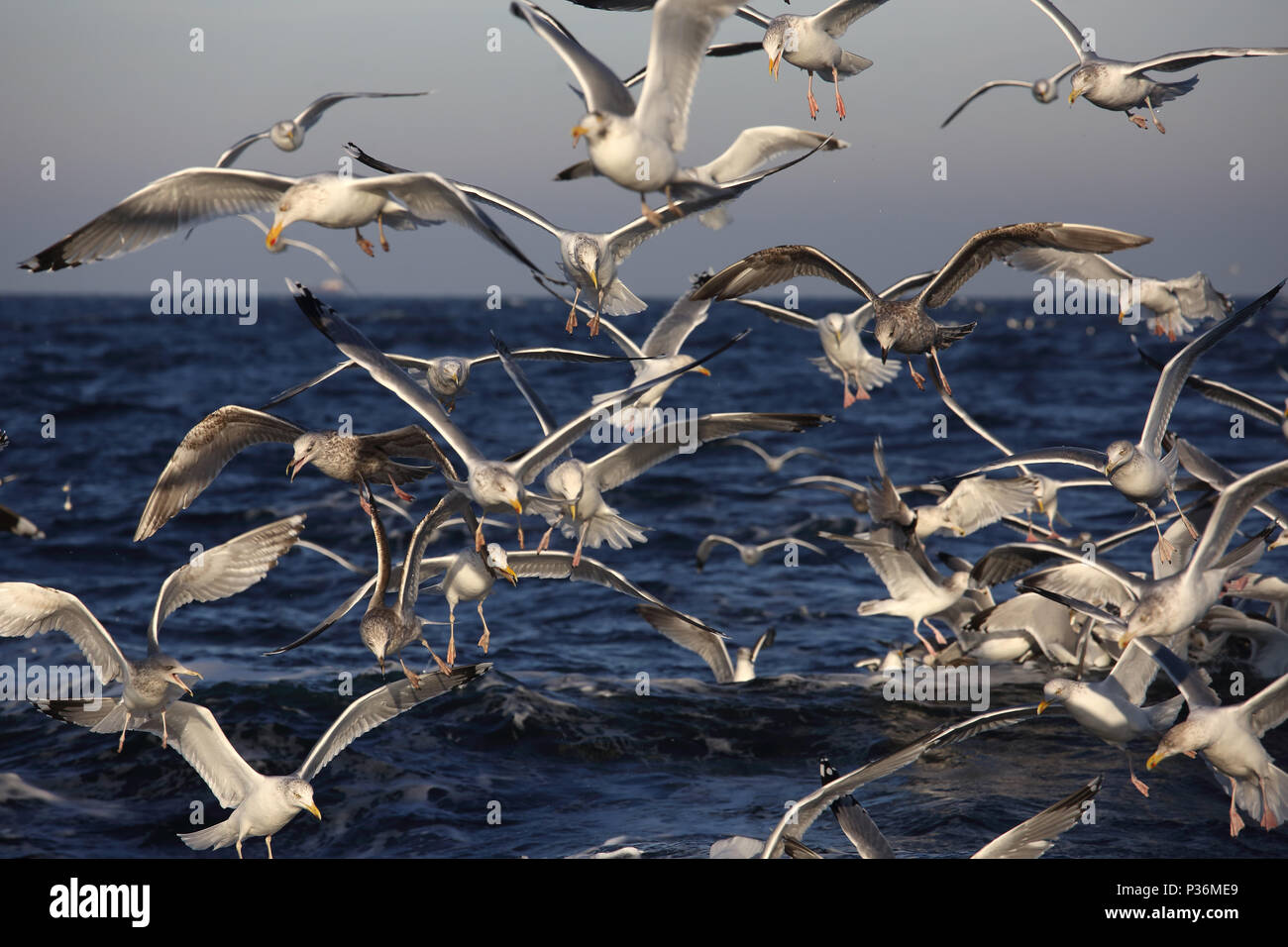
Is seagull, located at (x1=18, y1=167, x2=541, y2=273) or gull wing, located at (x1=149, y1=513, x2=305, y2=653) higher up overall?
seagull, located at (x1=18, y1=167, x2=541, y2=273)

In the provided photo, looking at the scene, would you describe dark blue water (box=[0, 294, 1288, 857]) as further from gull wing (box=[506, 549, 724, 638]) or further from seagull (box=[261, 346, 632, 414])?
seagull (box=[261, 346, 632, 414])

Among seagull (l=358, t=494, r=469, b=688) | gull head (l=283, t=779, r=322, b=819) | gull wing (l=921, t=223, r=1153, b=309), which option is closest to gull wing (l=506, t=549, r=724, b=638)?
seagull (l=358, t=494, r=469, b=688)

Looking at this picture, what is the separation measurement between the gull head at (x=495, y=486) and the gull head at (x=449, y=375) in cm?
183

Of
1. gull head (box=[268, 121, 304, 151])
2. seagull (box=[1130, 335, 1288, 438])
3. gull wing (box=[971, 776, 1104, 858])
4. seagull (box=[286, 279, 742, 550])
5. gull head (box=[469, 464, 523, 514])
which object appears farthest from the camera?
seagull (box=[1130, 335, 1288, 438])

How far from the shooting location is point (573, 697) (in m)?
10.6

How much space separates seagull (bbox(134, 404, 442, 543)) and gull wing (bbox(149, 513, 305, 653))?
362mm

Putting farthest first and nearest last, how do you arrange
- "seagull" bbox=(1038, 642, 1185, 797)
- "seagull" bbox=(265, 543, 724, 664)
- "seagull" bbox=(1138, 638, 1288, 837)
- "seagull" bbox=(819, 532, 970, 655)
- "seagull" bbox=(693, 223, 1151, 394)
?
"seagull" bbox=(819, 532, 970, 655) → "seagull" bbox=(693, 223, 1151, 394) → "seagull" bbox=(265, 543, 724, 664) → "seagull" bbox=(1038, 642, 1185, 797) → "seagull" bbox=(1138, 638, 1288, 837)

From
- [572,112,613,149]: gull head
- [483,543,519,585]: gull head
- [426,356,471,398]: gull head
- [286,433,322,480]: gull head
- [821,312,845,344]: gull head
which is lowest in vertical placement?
[483,543,519,585]: gull head

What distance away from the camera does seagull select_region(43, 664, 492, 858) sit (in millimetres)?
6926

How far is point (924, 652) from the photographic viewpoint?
35.9 feet

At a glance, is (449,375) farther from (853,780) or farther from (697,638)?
(853,780)

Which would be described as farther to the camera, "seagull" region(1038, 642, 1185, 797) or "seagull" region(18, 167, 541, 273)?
"seagull" region(1038, 642, 1185, 797)

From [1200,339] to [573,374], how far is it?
101 feet
